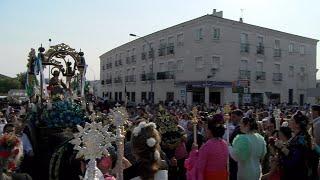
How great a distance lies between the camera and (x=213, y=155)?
6609 mm

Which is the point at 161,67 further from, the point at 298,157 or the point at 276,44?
the point at 298,157

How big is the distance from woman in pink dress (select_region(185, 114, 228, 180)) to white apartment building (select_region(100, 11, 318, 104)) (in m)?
27.7

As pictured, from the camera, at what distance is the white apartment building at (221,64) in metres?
40.6

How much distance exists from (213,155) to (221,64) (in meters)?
34.7

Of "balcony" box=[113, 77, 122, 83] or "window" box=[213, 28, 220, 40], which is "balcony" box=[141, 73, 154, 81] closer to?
"window" box=[213, 28, 220, 40]

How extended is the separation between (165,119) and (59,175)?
6.94 feet

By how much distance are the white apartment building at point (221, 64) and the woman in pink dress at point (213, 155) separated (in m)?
27.7

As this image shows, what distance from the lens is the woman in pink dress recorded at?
6.59m

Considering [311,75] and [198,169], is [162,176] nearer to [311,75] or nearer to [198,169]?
[198,169]

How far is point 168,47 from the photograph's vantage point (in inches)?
1820

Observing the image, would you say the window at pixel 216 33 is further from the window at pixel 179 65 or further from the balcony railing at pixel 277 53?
the balcony railing at pixel 277 53

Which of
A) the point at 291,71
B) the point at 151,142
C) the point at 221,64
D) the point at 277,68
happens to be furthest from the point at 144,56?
the point at 151,142

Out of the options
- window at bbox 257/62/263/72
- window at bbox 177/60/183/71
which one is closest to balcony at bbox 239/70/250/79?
window at bbox 257/62/263/72

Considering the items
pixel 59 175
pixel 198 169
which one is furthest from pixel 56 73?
pixel 198 169
